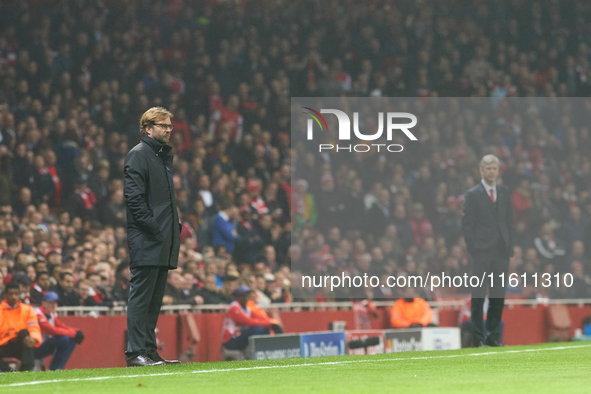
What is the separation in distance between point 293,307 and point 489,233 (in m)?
4.16

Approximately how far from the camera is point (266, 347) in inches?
454

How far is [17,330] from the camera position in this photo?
32.2 feet

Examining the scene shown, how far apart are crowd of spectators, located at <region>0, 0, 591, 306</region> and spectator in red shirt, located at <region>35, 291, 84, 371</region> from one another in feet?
0.64

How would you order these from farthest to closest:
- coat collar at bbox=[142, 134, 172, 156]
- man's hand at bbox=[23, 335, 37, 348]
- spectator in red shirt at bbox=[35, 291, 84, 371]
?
spectator in red shirt at bbox=[35, 291, 84, 371], man's hand at bbox=[23, 335, 37, 348], coat collar at bbox=[142, 134, 172, 156]

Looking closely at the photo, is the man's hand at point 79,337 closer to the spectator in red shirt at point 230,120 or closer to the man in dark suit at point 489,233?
the man in dark suit at point 489,233

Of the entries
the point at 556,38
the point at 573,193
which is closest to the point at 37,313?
the point at 573,193

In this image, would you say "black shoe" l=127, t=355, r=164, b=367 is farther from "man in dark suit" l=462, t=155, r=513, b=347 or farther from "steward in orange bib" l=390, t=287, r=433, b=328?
"steward in orange bib" l=390, t=287, r=433, b=328

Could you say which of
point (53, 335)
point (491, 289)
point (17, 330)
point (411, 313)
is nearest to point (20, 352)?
point (17, 330)

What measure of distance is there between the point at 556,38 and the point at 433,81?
3473mm

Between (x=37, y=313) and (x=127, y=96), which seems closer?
(x=37, y=313)

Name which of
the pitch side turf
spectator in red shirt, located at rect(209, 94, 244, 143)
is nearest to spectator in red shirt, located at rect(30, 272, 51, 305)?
the pitch side turf

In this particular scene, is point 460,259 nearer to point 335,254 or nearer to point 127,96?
point 335,254

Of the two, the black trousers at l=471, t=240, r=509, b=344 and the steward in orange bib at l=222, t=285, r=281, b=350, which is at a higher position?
the black trousers at l=471, t=240, r=509, b=344

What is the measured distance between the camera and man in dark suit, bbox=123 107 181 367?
6176mm
